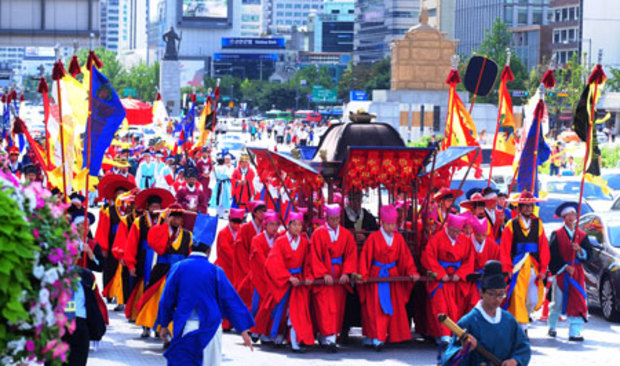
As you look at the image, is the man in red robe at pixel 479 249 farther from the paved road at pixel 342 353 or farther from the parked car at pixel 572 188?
the parked car at pixel 572 188

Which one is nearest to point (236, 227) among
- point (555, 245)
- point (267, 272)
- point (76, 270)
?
point (267, 272)

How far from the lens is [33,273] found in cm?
572

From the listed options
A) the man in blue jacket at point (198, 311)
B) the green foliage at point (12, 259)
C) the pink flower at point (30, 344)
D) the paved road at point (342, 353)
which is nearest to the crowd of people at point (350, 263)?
the paved road at point (342, 353)

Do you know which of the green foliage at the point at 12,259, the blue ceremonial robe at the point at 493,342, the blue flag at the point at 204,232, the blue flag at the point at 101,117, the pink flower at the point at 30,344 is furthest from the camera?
the blue flag at the point at 101,117

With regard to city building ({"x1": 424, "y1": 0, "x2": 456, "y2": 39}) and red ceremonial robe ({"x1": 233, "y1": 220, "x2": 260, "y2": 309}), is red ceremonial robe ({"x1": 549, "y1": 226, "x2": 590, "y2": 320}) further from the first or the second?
city building ({"x1": 424, "y1": 0, "x2": 456, "y2": 39})

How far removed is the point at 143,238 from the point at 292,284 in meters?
1.74

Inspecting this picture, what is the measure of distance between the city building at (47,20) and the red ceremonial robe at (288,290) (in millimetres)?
15762

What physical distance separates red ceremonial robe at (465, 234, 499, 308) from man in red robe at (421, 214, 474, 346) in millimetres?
63

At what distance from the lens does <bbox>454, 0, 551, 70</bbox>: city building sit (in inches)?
4611

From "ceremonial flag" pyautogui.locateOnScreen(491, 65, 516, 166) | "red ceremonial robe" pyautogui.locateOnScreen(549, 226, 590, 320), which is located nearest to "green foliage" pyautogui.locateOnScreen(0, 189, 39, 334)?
"red ceremonial robe" pyautogui.locateOnScreen(549, 226, 590, 320)

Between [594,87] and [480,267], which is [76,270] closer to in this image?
[480,267]

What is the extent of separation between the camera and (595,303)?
639 inches

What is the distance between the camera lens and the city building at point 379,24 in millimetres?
170125

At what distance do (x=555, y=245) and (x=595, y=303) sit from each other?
2062 millimetres
